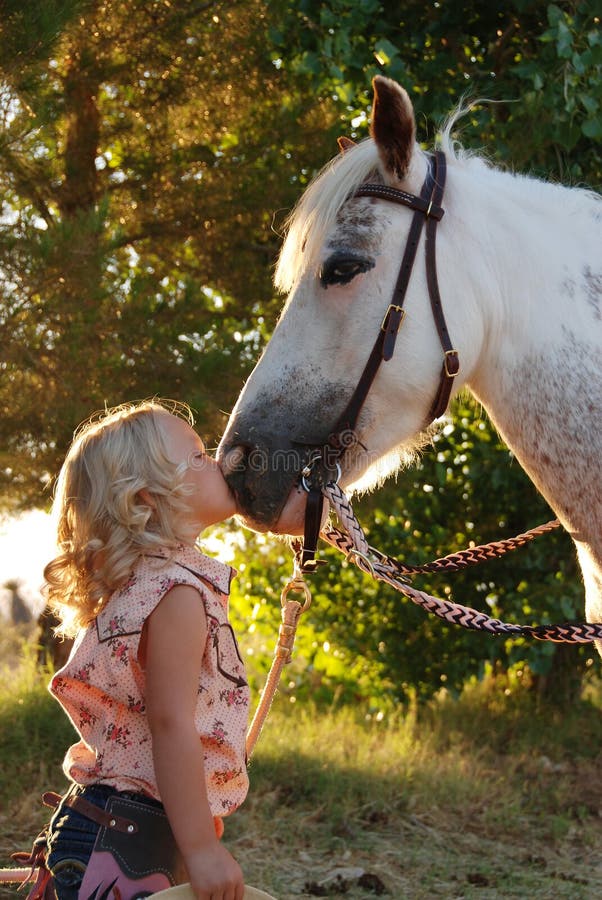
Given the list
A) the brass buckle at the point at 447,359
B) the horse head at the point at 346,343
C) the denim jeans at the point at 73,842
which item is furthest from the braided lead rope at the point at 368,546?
the denim jeans at the point at 73,842

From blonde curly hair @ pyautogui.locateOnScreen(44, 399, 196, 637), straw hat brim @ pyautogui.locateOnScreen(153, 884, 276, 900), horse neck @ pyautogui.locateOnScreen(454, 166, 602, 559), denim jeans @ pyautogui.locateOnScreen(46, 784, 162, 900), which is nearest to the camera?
straw hat brim @ pyautogui.locateOnScreen(153, 884, 276, 900)

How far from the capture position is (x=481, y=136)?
4230mm

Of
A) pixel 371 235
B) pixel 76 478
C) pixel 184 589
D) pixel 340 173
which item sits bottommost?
pixel 184 589

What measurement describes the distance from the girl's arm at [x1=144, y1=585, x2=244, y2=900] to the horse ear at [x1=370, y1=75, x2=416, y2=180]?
41.5 inches

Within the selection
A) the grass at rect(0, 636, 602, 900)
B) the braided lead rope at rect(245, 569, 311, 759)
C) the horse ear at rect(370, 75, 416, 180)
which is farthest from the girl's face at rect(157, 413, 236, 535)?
the grass at rect(0, 636, 602, 900)

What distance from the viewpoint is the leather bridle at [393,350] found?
1952 mm

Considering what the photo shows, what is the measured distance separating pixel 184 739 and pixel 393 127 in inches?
52.5

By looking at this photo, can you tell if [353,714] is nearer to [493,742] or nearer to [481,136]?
[493,742]

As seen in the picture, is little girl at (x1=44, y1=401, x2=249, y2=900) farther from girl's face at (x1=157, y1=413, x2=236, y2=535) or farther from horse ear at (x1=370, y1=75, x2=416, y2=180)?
horse ear at (x1=370, y1=75, x2=416, y2=180)

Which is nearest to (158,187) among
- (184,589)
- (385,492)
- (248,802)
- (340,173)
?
(385,492)

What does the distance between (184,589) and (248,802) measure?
257 centimetres

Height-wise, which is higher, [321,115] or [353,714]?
[321,115]

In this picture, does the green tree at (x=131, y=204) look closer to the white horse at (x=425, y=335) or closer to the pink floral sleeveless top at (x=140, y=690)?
the white horse at (x=425, y=335)

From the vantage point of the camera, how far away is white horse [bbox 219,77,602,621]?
192 cm
